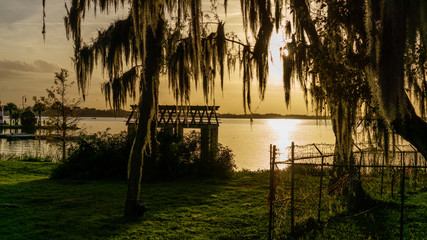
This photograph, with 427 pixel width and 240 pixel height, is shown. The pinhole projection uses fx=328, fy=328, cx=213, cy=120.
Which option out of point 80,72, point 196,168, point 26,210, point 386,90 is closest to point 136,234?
point 26,210

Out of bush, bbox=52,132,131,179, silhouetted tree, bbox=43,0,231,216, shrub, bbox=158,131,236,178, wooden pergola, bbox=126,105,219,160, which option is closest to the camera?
silhouetted tree, bbox=43,0,231,216

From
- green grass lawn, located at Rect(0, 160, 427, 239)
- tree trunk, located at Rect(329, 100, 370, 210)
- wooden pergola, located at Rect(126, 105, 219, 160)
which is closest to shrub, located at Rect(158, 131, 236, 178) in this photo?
wooden pergola, located at Rect(126, 105, 219, 160)

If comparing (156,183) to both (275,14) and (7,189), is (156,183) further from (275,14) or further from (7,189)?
(275,14)

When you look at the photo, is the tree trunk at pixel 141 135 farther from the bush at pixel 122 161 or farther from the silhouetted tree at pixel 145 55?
the bush at pixel 122 161

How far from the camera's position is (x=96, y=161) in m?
16.5

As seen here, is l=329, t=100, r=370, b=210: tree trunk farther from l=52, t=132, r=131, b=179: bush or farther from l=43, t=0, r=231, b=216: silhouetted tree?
l=52, t=132, r=131, b=179: bush

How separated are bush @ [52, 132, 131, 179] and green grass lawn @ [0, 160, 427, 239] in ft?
5.91

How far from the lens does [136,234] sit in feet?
25.0

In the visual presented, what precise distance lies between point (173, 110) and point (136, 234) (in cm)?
1282

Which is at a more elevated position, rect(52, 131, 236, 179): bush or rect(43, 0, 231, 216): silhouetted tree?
rect(43, 0, 231, 216): silhouetted tree

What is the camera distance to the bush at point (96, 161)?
1612 centimetres

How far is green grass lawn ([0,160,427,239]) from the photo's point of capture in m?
7.66

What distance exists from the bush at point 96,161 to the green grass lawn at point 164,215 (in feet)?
5.91

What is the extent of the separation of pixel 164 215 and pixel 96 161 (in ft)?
27.6
